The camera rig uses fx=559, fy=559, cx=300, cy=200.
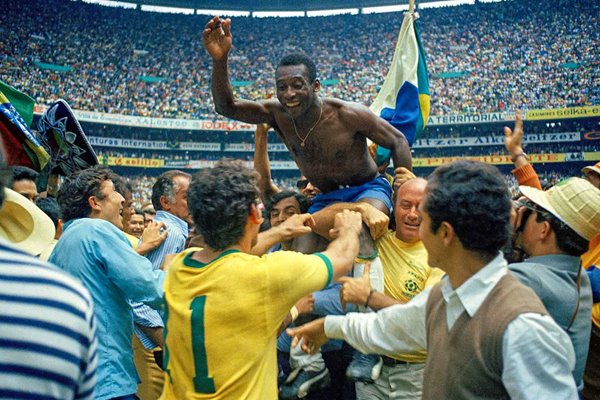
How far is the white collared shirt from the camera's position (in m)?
1.50

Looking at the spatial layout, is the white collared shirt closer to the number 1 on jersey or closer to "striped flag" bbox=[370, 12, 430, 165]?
the number 1 on jersey

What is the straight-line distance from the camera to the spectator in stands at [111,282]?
9.45 ft

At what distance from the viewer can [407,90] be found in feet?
17.4

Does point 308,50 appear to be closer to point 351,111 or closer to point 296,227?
point 351,111

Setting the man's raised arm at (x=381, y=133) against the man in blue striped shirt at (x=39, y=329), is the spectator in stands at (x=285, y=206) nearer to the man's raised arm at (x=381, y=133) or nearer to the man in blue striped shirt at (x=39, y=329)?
the man's raised arm at (x=381, y=133)

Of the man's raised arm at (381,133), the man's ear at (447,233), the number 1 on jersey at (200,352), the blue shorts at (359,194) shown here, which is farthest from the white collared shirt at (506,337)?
the man's raised arm at (381,133)

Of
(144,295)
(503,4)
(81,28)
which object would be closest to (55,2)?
(81,28)

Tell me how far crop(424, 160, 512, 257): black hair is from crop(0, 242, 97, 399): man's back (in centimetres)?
117

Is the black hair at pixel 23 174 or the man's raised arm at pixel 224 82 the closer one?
the man's raised arm at pixel 224 82

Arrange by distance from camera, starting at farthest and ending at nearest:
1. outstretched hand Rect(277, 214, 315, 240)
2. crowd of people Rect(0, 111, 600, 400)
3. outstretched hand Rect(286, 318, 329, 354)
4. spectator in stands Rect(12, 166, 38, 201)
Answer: spectator in stands Rect(12, 166, 38, 201), outstretched hand Rect(277, 214, 315, 240), outstretched hand Rect(286, 318, 329, 354), crowd of people Rect(0, 111, 600, 400)

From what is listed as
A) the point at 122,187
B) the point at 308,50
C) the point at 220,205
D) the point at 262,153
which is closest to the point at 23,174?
the point at 122,187

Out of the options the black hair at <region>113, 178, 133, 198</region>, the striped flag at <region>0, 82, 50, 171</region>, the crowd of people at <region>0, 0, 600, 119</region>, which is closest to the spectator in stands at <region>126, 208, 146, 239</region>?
the striped flag at <region>0, 82, 50, 171</region>

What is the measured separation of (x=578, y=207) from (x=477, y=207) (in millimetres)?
700

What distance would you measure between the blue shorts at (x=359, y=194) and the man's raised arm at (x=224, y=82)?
68 centimetres
